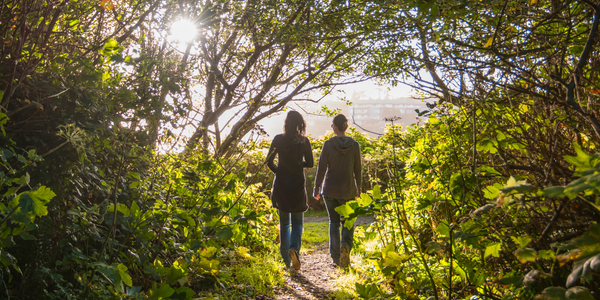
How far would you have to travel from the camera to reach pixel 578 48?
5.65 ft

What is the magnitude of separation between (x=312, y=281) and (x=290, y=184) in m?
1.17

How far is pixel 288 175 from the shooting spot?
169 inches

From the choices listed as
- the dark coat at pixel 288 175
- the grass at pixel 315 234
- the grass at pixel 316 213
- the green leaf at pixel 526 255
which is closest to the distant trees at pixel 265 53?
the dark coat at pixel 288 175

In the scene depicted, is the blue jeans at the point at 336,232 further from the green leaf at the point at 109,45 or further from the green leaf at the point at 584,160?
the green leaf at the point at 584,160

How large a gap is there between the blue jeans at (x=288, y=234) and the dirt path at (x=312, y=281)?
285mm

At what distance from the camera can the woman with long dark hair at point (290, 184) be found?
4.23 meters

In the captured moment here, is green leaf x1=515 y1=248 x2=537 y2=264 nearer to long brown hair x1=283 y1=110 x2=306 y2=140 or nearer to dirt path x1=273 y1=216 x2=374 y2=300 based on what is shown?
dirt path x1=273 y1=216 x2=374 y2=300

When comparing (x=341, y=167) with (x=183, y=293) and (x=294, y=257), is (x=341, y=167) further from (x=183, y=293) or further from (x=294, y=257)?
(x=183, y=293)

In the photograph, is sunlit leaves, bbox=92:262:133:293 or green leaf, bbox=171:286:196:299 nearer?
sunlit leaves, bbox=92:262:133:293

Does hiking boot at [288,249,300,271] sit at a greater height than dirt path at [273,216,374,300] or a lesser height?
greater

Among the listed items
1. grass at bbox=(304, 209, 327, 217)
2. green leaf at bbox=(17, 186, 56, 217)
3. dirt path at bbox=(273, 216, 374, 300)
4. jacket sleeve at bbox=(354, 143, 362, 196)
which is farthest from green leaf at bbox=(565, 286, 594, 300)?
grass at bbox=(304, 209, 327, 217)

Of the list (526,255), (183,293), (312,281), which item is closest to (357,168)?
(312,281)

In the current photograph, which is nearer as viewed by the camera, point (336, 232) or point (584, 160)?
point (584, 160)

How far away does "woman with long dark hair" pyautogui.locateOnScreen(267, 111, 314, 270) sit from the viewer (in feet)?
13.9
